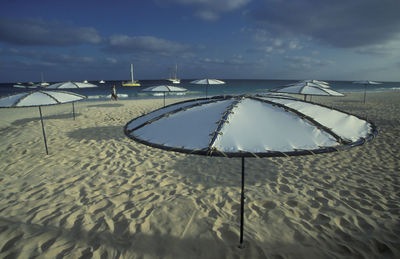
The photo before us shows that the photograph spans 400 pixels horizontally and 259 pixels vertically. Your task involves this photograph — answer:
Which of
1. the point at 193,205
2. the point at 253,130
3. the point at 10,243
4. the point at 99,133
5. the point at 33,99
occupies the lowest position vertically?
the point at 10,243

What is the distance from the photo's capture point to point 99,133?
363 inches

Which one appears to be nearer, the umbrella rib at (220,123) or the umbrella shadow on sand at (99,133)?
the umbrella rib at (220,123)

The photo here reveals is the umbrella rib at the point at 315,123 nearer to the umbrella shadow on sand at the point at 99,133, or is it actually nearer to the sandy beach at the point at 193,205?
the sandy beach at the point at 193,205

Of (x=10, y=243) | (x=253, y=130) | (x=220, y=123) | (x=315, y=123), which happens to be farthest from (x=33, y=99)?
(x=315, y=123)

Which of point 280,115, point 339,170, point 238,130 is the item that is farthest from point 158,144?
point 339,170

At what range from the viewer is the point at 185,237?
3254 millimetres

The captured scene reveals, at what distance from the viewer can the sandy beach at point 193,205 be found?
308 centimetres

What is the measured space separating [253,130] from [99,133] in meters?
8.79

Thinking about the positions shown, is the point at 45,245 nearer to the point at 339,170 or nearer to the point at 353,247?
the point at 353,247

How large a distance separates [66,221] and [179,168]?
9.46ft

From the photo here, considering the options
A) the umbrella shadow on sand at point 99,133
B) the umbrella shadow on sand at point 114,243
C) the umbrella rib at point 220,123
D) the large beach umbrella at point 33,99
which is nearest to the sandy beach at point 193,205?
the umbrella shadow on sand at point 114,243

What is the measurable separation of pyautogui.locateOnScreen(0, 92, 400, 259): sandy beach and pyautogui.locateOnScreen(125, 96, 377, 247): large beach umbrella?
1.86 metres

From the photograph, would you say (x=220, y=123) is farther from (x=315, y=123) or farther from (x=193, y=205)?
(x=193, y=205)

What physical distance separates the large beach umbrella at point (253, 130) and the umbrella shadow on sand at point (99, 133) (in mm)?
6456
